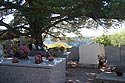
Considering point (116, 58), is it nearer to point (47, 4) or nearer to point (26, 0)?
point (47, 4)

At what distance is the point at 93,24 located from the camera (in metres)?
18.1

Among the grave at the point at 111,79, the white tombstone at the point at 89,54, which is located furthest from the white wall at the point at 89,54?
the grave at the point at 111,79

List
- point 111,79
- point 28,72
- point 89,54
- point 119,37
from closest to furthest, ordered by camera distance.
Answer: point 28,72 < point 111,79 < point 89,54 < point 119,37

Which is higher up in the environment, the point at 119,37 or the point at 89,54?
the point at 119,37

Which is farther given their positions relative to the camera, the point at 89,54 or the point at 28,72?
the point at 89,54

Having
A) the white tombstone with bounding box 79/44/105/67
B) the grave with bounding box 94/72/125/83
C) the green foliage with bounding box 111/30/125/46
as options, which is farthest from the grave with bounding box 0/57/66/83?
the green foliage with bounding box 111/30/125/46

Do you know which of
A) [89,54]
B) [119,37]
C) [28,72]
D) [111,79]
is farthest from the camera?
[119,37]

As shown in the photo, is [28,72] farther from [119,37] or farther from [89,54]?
[119,37]

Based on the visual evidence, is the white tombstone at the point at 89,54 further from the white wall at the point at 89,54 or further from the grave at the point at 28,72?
the grave at the point at 28,72

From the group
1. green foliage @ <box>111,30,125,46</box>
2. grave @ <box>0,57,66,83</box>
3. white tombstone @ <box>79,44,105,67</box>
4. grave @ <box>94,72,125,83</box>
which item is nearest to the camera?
grave @ <box>0,57,66,83</box>

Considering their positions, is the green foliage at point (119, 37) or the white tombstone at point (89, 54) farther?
the green foliage at point (119, 37)

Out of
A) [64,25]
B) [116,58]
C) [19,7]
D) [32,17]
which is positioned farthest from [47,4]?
[64,25]

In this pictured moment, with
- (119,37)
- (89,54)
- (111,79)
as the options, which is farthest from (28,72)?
(119,37)

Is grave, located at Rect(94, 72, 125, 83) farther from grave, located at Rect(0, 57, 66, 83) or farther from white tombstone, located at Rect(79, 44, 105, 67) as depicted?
white tombstone, located at Rect(79, 44, 105, 67)
